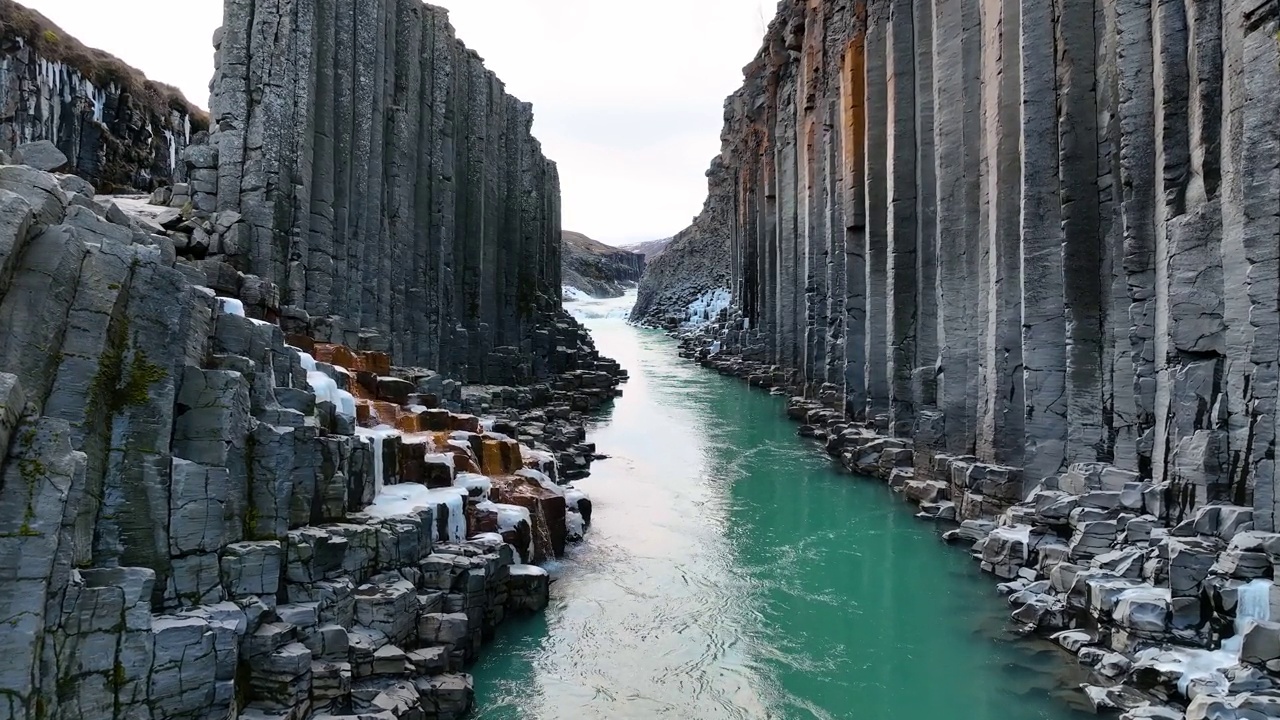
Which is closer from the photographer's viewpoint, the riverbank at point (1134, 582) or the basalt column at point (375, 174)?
the riverbank at point (1134, 582)

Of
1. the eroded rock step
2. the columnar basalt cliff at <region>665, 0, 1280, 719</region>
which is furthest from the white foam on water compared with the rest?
the eroded rock step

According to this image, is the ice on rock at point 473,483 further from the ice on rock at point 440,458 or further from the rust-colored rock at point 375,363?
the rust-colored rock at point 375,363

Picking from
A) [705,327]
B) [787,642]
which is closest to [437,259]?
[787,642]

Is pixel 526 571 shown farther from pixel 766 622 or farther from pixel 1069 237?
pixel 1069 237

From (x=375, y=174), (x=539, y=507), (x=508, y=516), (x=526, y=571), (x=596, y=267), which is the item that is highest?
(x=596, y=267)

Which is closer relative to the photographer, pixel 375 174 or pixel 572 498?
pixel 572 498

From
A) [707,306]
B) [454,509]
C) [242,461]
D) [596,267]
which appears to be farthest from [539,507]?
[596,267]

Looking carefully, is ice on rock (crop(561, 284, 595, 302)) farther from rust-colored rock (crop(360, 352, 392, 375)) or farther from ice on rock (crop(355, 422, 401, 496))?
ice on rock (crop(355, 422, 401, 496))

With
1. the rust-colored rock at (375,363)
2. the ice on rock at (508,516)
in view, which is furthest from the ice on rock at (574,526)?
the rust-colored rock at (375,363)
